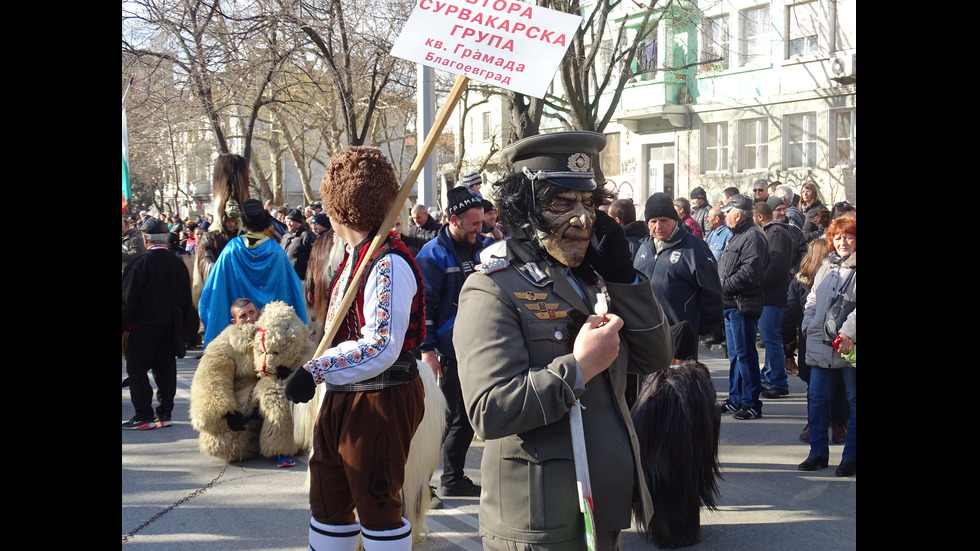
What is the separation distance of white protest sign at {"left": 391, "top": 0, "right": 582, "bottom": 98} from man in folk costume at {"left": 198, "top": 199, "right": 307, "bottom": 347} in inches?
142

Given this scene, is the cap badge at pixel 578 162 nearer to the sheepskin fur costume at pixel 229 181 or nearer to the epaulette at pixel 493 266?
the epaulette at pixel 493 266

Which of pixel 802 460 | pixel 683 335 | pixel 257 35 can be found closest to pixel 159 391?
pixel 683 335

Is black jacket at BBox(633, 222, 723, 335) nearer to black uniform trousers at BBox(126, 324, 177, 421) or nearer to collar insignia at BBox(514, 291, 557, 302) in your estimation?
collar insignia at BBox(514, 291, 557, 302)

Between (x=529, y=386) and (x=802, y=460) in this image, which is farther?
(x=802, y=460)

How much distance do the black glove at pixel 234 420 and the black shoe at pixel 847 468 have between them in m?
4.61

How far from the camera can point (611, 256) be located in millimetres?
2836

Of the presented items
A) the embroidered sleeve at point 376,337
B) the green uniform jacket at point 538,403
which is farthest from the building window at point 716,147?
the green uniform jacket at point 538,403

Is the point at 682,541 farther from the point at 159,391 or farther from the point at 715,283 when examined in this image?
the point at 159,391

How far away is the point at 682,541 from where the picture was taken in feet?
16.1

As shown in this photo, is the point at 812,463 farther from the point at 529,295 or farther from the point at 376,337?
the point at 529,295

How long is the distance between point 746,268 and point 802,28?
18.4m

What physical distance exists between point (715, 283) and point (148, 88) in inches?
538

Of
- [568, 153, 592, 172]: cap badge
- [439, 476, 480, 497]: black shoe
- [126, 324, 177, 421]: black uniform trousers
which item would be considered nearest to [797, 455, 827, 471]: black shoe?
[439, 476, 480, 497]: black shoe

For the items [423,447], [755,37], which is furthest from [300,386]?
[755,37]
